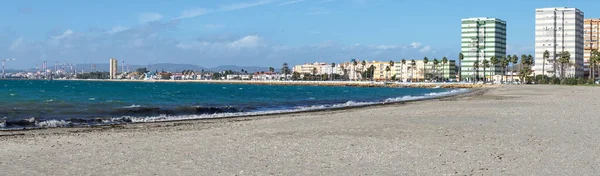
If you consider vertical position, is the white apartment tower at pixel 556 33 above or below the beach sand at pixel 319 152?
above

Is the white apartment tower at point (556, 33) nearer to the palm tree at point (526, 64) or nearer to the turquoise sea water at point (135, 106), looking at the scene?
the palm tree at point (526, 64)

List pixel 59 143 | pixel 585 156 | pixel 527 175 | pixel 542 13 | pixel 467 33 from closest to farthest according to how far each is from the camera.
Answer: pixel 527 175
pixel 585 156
pixel 59 143
pixel 542 13
pixel 467 33

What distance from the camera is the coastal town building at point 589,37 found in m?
156

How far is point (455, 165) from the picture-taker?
10852 millimetres

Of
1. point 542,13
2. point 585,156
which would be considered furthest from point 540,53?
point 585,156

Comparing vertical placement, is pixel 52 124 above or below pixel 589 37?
below

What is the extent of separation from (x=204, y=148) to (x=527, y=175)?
24.5ft

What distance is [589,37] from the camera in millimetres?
159000

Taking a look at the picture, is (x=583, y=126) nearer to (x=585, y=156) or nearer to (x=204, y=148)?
(x=585, y=156)

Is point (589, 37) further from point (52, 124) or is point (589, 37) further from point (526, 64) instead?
point (52, 124)

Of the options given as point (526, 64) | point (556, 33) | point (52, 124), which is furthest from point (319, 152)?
point (556, 33)

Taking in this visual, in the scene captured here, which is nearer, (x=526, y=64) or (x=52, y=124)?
(x=52, y=124)

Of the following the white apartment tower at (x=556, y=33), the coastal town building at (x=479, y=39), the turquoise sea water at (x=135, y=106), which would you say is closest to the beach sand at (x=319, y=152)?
the turquoise sea water at (x=135, y=106)

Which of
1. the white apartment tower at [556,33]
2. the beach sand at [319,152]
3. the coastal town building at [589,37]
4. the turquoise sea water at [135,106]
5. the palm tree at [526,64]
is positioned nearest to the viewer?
the beach sand at [319,152]
